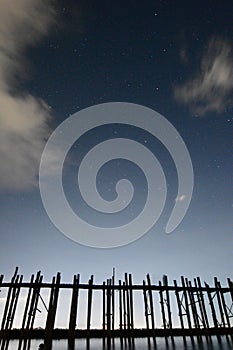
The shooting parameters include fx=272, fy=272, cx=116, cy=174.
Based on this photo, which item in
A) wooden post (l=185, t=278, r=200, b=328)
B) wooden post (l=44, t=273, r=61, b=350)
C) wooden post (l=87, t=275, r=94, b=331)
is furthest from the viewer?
wooden post (l=185, t=278, r=200, b=328)

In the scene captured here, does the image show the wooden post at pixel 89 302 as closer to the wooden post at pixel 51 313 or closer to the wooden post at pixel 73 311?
the wooden post at pixel 73 311

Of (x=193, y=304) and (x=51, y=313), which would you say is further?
(x=193, y=304)

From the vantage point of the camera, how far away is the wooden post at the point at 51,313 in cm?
1324

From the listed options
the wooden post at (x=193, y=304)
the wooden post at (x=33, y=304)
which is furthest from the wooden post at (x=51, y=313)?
the wooden post at (x=193, y=304)

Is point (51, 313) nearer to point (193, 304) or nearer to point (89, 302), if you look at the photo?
point (89, 302)

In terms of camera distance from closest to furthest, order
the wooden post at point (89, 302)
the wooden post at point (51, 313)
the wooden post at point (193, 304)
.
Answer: the wooden post at point (51, 313), the wooden post at point (89, 302), the wooden post at point (193, 304)

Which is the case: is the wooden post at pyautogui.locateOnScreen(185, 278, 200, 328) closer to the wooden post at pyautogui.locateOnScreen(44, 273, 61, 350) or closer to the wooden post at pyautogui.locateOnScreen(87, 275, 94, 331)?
the wooden post at pyautogui.locateOnScreen(87, 275, 94, 331)

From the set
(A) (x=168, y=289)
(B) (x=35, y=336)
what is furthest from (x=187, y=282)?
(B) (x=35, y=336)

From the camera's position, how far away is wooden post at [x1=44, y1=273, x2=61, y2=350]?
1324 cm

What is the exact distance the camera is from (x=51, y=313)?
14164 millimetres

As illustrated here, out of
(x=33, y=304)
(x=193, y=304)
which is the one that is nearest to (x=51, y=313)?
(x=33, y=304)

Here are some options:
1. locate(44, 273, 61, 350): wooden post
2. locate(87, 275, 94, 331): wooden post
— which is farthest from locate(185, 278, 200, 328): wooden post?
locate(44, 273, 61, 350): wooden post

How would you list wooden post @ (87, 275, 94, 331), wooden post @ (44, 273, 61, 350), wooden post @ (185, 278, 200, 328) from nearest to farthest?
wooden post @ (44, 273, 61, 350) → wooden post @ (87, 275, 94, 331) → wooden post @ (185, 278, 200, 328)

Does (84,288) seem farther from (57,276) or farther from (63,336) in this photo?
(63,336)
